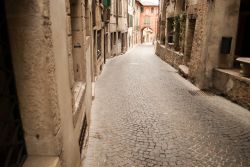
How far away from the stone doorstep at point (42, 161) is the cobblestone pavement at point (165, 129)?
2038 millimetres

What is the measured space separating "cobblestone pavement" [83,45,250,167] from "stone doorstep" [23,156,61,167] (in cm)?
204

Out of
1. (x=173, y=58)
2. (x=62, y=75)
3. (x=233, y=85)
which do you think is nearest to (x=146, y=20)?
(x=173, y=58)

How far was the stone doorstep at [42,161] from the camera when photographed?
88.6 inches

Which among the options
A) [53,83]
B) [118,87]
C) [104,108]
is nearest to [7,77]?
[53,83]

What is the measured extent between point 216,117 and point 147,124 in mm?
2000

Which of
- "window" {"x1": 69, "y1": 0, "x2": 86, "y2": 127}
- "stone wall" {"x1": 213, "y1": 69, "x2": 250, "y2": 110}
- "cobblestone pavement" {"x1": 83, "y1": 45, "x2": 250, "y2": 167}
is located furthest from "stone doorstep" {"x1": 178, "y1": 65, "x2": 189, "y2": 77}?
"window" {"x1": 69, "y1": 0, "x2": 86, "y2": 127}

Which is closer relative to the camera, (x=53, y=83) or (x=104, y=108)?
(x=53, y=83)

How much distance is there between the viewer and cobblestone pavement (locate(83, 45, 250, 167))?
4508mm

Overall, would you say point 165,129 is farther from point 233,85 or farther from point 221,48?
point 221,48

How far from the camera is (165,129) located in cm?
573

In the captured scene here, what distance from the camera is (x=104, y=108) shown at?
23.4 ft

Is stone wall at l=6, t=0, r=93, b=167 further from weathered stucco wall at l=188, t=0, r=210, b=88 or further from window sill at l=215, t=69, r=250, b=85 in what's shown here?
weathered stucco wall at l=188, t=0, r=210, b=88

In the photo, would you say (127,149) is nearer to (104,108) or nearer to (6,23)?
(104,108)

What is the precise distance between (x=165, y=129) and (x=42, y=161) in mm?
3874
